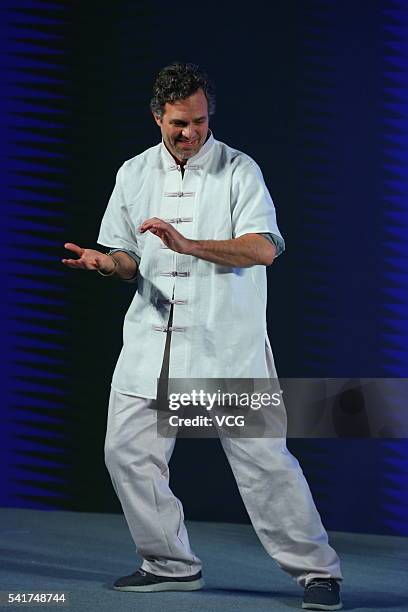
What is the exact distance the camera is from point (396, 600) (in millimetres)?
3416

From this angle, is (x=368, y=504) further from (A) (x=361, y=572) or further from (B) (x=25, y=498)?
(B) (x=25, y=498)

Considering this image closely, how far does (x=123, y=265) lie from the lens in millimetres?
3494

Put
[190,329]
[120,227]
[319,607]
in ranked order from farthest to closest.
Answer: [120,227] → [190,329] → [319,607]

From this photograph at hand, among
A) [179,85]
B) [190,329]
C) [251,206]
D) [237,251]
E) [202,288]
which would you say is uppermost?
[179,85]

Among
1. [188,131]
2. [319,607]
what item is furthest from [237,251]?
[319,607]

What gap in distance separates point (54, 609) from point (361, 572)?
1.27m

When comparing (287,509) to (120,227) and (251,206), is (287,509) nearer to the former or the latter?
(251,206)

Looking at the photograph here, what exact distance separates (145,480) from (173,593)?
1.10 feet

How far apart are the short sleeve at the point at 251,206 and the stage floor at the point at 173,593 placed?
103 centimetres

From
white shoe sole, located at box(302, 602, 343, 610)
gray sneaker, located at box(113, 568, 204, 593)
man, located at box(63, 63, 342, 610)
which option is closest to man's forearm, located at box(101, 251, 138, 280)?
man, located at box(63, 63, 342, 610)

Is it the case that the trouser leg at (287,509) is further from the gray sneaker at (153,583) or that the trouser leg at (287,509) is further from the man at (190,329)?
the gray sneaker at (153,583)

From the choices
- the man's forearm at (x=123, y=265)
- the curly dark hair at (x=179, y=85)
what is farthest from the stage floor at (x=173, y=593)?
the curly dark hair at (x=179, y=85)

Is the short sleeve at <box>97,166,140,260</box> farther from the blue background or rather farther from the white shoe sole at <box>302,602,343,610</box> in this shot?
the blue background

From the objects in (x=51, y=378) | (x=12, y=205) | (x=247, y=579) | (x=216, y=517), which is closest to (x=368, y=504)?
(x=216, y=517)
